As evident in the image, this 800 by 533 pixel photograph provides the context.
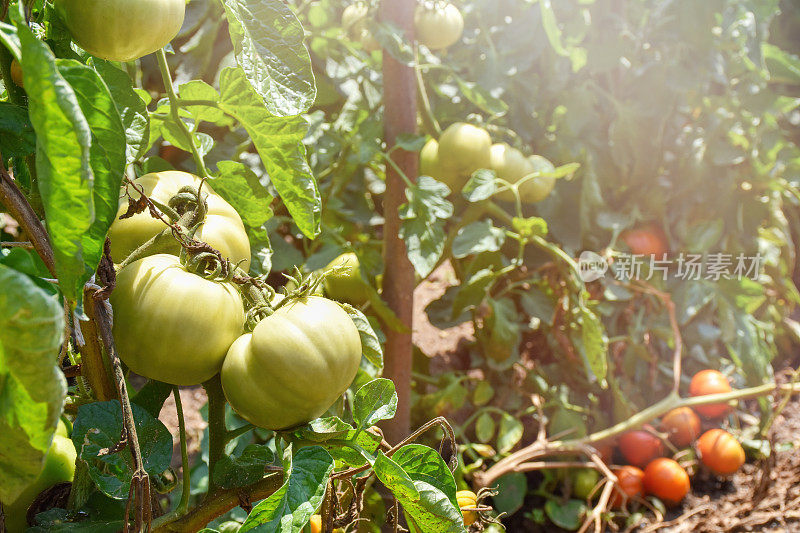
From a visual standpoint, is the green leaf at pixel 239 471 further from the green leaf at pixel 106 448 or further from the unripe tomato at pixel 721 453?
the unripe tomato at pixel 721 453

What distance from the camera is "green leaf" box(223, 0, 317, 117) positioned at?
1.35 ft

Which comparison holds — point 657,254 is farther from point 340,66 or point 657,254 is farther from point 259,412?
point 259,412

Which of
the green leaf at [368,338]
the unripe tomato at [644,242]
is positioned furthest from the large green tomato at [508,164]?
the green leaf at [368,338]

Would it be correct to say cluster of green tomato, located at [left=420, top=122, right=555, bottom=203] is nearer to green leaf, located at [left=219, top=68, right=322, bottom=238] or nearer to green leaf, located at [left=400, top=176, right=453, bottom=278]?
green leaf, located at [left=400, top=176, right=453, bottom=278]

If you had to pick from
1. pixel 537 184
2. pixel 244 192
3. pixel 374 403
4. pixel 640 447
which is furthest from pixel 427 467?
pixel 640 447

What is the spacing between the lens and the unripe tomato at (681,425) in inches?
60.0

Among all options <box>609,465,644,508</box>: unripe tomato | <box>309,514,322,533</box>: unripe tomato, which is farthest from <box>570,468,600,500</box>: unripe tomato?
<box>309,514,322,533</box>: unripe tomato

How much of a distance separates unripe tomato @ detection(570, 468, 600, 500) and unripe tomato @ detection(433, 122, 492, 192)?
0.72m

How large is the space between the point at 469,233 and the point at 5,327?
3.06 ft

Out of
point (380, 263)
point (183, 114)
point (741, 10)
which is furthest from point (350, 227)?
point (741, 10)

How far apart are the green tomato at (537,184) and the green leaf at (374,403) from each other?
80 centimetres

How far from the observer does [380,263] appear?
3.46 ft

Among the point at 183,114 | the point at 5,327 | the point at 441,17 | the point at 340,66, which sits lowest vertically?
the point at 5,327

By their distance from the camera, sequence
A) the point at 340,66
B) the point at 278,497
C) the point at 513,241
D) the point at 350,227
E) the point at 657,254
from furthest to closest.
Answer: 1. the point at 657,254
2. the point at 513,241
3. the point at 350,227
4. the point at 340,66
5. the point at 278,497
